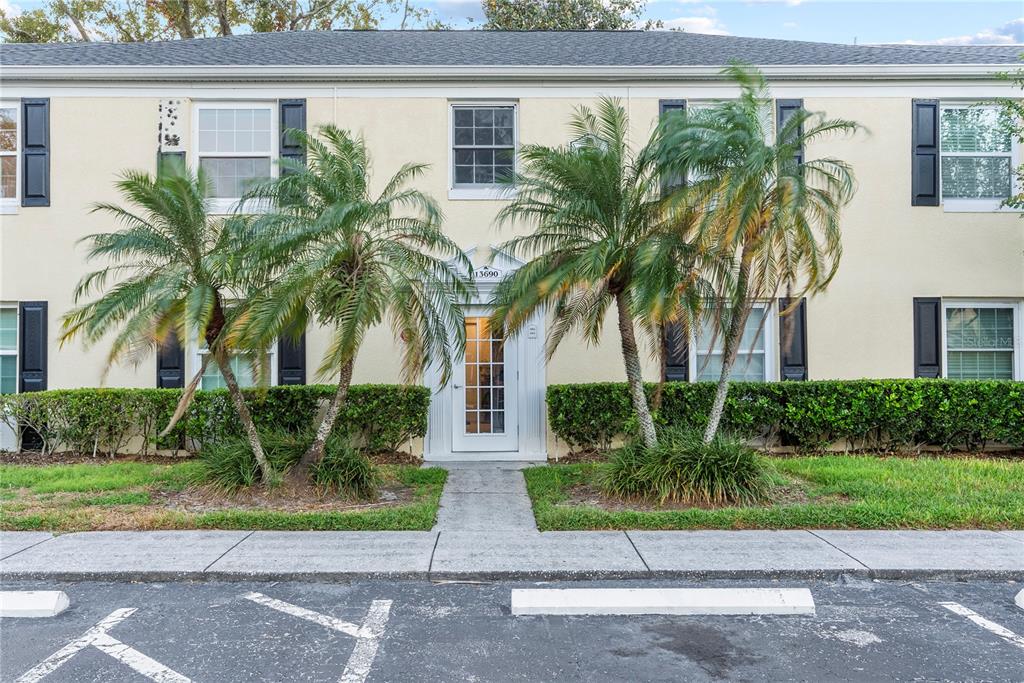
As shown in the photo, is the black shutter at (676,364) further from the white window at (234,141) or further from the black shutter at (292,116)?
the white window at (234,141)

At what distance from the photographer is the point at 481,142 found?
36.2 feet

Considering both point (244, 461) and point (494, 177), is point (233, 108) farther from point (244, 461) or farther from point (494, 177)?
point (244, 461)

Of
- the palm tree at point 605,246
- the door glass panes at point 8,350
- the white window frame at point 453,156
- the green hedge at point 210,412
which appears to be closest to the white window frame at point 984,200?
the palm tree at point 605,246

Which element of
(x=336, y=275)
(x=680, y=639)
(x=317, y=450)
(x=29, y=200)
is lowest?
(x=680, y=639)

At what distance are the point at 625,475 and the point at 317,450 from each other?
141 inches

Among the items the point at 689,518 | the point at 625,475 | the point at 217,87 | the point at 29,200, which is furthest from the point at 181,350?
the point at 689,518

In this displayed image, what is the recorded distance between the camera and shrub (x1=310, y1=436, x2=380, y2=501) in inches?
313

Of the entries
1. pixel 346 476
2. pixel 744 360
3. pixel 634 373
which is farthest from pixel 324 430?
pixel 744 360

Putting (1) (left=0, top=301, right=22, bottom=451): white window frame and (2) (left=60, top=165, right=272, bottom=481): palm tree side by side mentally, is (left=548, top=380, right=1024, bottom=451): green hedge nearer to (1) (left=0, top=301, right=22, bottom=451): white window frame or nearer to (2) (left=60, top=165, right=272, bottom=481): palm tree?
(2) (left=60, top=165, right=272, bottom=481): palm tree

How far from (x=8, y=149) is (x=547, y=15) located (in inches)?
640

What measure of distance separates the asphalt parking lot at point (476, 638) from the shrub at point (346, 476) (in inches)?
99.4

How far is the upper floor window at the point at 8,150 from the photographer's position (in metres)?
11.0

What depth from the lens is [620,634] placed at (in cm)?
450

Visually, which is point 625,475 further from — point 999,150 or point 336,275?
point 999,150
